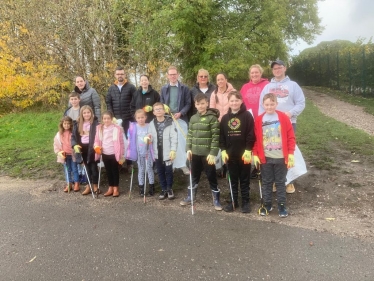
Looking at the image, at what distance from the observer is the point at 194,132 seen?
16.9 ft

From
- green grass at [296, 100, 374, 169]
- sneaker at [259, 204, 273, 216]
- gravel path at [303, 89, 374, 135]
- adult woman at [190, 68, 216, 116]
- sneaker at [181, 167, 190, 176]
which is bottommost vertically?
sneaker at [259, 204, 273, 216]

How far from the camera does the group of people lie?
15.8 feet

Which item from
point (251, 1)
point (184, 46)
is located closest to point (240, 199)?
point (184, 46)

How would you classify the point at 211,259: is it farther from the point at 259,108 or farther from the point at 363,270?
the point at 259,108

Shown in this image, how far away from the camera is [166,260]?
3723 millimetres

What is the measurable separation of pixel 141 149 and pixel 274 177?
2.32m

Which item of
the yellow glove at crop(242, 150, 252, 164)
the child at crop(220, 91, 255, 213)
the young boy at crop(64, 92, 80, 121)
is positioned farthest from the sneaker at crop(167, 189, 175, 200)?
the young boy at crop(64, 92, 80, 121)

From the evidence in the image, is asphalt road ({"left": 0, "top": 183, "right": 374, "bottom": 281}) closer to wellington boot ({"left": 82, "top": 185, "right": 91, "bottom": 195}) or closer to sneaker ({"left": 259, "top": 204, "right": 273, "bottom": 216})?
sneaker ({"left": 259, "top": 204, "right": 273, "bottom": 216})

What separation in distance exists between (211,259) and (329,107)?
13.8m

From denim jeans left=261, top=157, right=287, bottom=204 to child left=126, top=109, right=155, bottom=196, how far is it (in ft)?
6.58

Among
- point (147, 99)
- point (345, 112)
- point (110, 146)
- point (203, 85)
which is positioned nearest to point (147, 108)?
point (147, 99)

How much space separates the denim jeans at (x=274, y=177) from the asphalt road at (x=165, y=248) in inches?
18.3

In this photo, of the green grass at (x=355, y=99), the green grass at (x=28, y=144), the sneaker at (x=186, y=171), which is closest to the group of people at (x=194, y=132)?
the sneaker at (x=186, y=171)

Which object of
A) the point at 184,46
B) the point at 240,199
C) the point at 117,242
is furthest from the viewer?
the point at 184,46
